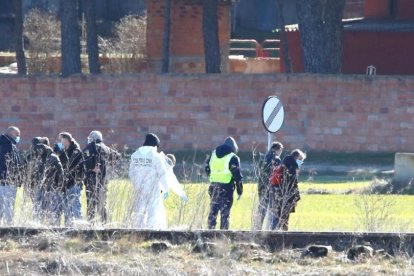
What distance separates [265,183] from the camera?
18.2 meters

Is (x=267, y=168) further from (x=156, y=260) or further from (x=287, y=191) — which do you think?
(x=156, y=260)

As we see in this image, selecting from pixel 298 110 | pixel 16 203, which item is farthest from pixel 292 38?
pixel 16 203

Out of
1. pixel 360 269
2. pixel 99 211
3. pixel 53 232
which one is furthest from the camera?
pixel 99 211

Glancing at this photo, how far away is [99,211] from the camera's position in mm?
16703

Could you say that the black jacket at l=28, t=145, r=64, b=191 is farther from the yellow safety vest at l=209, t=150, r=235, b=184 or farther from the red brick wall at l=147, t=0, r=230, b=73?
the red brick wall at l=147, t=0, r=230, b=73

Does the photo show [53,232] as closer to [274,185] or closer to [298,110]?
[274,185]

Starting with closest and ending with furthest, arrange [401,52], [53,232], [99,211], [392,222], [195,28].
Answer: [53,232]
[99,211]
[392,222]
[401,52]
[195,28]

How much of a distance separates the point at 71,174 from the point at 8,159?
39.0 inches

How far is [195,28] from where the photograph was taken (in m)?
44.8

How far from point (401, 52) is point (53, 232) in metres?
28.4

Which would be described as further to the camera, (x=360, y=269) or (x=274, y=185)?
(x=274, y=185)

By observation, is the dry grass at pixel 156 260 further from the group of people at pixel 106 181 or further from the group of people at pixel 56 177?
the group of people at pixel 56 177

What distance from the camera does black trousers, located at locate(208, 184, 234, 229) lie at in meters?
18.0

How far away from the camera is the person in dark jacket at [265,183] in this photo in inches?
680
